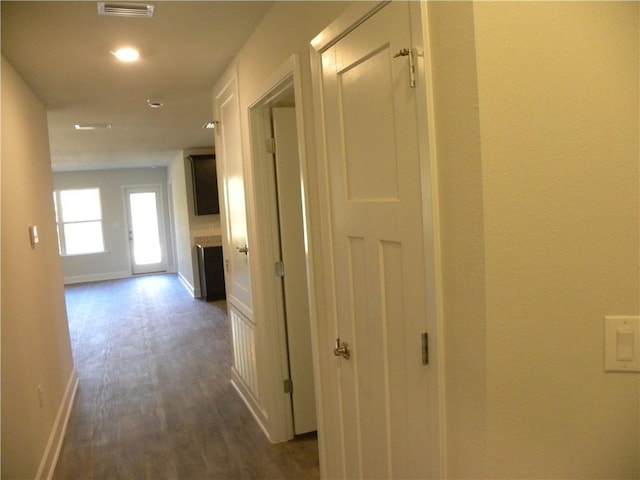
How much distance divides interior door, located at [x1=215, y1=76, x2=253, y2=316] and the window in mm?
7949

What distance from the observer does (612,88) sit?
109 cm

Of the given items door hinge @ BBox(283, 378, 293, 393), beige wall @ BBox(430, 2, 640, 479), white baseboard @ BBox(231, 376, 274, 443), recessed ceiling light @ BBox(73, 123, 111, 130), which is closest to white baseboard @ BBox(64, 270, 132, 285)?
recessed ceiling light @ BBox(73, 123, 111, 130)

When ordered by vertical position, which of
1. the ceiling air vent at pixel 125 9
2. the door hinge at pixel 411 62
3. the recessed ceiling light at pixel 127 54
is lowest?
the door hinge at pixel 411 62

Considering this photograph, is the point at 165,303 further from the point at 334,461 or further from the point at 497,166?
the point at 497,166

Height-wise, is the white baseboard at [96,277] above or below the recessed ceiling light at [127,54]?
below

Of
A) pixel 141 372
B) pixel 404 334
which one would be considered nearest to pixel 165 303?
pixel 141 372

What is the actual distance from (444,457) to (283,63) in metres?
1.74

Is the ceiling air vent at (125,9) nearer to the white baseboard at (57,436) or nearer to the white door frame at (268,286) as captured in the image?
the white door frame at (268,286)

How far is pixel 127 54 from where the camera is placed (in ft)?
9.36

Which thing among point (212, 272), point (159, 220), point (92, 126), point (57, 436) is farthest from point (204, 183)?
point (57, 436)

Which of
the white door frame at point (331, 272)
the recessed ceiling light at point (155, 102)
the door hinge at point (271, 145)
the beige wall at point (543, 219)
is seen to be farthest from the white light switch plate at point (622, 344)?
the recessed ceiling light at point (155, 102)

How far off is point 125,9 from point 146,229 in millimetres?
9473

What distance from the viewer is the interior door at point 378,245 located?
134 cm

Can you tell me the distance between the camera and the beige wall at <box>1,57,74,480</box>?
2.21m
